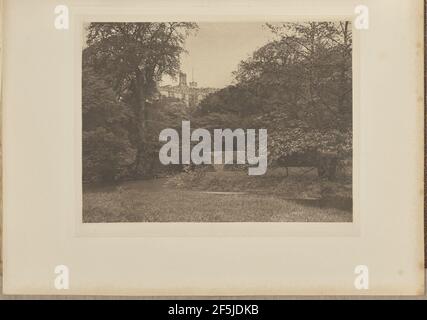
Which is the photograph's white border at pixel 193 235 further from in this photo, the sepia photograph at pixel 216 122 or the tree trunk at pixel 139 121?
the tree trunk at pixel 139 121

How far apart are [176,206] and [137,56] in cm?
102

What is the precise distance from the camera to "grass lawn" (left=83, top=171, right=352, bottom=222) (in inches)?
125

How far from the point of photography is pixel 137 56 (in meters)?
3.19

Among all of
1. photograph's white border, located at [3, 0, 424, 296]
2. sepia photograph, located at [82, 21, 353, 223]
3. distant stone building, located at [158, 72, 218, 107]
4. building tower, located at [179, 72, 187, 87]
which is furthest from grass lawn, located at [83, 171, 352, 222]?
A: building tower, located at [179, 72, 187, 87]

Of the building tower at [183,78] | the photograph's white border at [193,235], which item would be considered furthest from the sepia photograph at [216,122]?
the photograph's white border at [193,235]

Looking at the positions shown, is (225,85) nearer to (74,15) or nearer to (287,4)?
(287,4)

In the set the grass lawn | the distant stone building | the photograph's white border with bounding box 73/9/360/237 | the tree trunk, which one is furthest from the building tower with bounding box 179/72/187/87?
the grass lawn

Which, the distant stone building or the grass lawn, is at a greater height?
the distant stone building

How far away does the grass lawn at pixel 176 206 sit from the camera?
3182 mm

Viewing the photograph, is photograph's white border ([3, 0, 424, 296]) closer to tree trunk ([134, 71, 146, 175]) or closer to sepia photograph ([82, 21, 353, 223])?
sepia photograph ([82, 21, 353, 223])

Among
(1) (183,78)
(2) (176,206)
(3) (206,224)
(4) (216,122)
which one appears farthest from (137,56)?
(3) (206,224)

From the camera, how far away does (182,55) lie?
10.4ft

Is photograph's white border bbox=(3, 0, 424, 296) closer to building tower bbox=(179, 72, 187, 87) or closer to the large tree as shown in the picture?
the large tree

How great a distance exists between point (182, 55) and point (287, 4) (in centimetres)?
76
